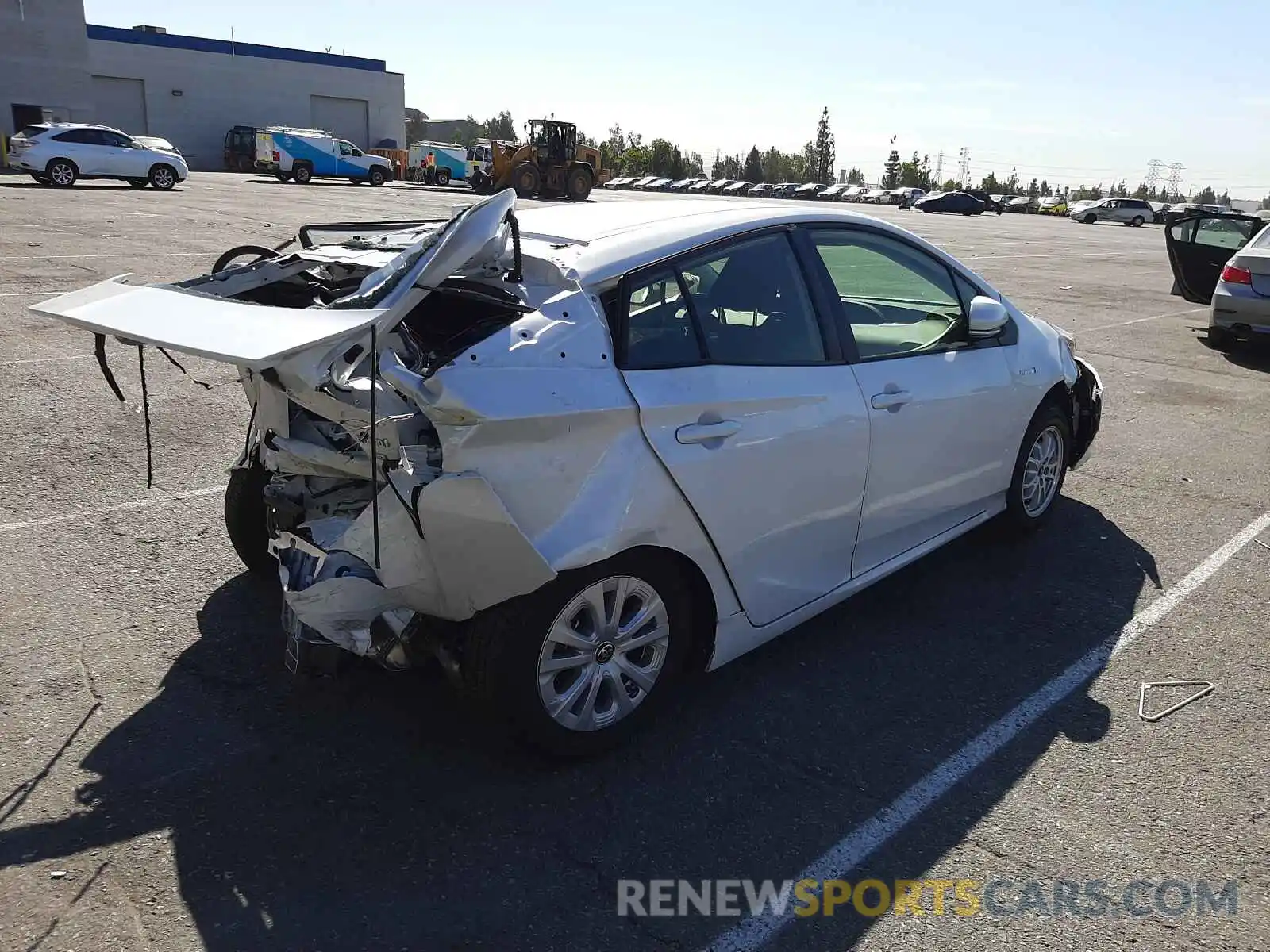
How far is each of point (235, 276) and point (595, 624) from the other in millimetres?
1902

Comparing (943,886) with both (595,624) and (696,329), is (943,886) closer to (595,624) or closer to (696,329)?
(595,624)

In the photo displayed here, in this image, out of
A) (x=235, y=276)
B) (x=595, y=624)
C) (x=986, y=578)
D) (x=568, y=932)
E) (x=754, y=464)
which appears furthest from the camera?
(x=986, y=578)

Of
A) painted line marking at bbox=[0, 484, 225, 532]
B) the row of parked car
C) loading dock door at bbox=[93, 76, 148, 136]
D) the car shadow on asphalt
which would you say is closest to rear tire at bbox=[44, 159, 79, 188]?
painted line marking at bbox=[0, 484, 225, 532]

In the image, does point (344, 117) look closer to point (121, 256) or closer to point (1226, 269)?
point (121, 256)

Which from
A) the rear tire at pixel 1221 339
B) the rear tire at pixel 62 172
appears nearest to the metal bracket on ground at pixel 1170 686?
the rear tire at pixel 1221 339

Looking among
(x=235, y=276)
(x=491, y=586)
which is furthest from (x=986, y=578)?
(x=235, y=276)

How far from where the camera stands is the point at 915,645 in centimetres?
417

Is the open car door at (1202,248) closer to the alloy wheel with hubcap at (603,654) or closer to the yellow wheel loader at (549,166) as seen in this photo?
the alloy wheel with hubcap at (603,654)

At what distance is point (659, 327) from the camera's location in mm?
3324

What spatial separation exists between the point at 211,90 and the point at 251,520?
62389 millimetres

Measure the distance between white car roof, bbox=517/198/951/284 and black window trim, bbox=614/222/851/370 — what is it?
0.07ft

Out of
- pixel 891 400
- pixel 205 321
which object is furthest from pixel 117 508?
pixel 891 400

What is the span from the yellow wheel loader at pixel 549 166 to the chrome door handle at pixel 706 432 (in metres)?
34.6

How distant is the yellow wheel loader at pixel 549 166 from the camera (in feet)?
121
